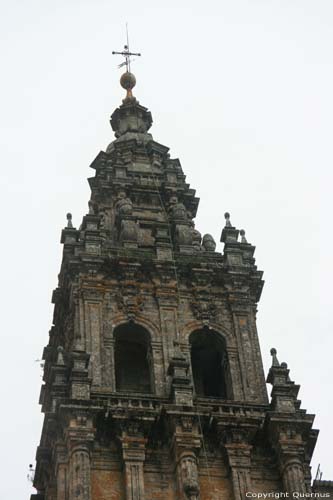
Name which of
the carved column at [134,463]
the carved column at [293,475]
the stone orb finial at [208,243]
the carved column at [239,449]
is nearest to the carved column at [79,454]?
the carved column at [134,463]

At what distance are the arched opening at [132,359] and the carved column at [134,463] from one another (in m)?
4.02

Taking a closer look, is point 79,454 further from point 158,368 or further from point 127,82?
point 127,82

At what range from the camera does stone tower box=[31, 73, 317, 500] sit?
44.5 m

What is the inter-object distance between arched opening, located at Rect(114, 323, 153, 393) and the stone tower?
0.15 ft

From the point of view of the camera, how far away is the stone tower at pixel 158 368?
146ft

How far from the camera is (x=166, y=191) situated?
5762 centimetres

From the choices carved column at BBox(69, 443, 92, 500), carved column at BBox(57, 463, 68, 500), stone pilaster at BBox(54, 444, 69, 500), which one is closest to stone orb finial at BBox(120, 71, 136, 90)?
stone pilaster at BBox(54, 444, 69, 500)

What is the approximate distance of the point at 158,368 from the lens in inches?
1891

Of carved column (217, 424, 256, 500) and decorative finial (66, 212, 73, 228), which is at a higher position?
decorative finial (66, 212, 73, 228)

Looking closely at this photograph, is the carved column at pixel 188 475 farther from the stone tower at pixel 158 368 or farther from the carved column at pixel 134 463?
the carved column at pixel 134 463

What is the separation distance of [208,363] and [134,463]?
750 cm

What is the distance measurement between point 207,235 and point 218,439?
11434 mm

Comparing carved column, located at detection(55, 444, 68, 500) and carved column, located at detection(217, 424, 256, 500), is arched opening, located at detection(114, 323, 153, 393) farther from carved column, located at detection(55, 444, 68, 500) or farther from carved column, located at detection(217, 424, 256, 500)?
carved column, located at detection(55, 444, 68, 500)

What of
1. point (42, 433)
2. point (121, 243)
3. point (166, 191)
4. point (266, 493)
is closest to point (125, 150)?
point (166, 191)
